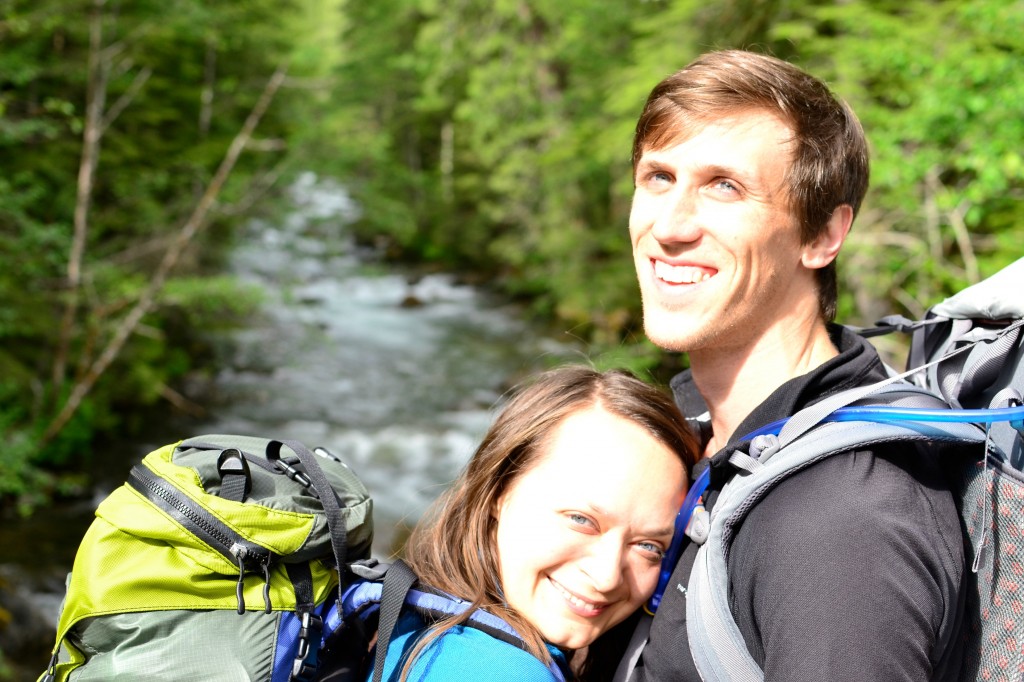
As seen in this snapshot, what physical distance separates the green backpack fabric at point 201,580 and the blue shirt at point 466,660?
0.69 ft

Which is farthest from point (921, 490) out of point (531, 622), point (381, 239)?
point (381, 239)

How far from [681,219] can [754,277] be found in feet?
0.68

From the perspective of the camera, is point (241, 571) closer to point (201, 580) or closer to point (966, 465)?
point (201, 580)

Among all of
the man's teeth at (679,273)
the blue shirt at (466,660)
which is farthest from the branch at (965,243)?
the blue shirt at (466,660)

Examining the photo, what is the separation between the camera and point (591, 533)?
5.55ft

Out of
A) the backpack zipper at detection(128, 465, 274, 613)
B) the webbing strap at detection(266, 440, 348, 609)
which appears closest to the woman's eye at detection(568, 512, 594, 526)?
the webbing strap at detection(266, 440, 348, 609)

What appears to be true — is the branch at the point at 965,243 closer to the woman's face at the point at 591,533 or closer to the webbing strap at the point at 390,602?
the woman's face at the point at 591,533

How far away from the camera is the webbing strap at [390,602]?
1522 millimetres

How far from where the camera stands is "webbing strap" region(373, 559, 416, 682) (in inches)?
59.9

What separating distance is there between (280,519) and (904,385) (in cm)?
125

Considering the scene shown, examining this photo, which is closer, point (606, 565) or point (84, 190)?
point (606, 565)

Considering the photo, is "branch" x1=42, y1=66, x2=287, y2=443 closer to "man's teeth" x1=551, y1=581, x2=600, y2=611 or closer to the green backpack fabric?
the green backpack fabric

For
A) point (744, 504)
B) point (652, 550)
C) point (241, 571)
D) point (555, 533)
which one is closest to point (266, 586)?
point (241, 571)

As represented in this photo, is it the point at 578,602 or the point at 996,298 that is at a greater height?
the point at 996,298
